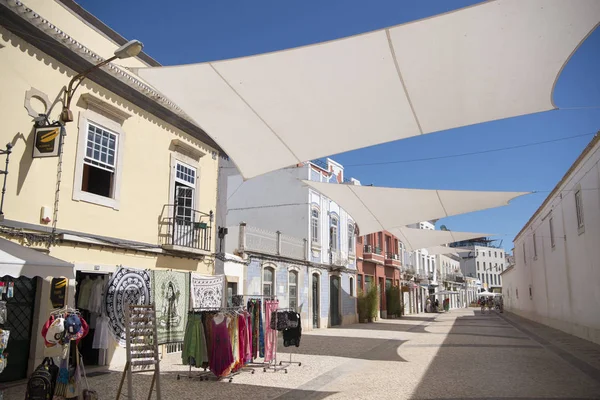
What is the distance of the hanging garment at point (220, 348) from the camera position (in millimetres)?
7508

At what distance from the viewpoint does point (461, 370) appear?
8.72 meters

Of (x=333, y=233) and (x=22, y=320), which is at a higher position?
(x=333, y=233)

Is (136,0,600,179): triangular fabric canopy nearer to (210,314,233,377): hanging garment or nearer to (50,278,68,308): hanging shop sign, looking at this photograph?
(210,314,233,377): hanging garment

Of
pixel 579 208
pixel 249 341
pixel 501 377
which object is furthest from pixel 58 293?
pixel 579 208

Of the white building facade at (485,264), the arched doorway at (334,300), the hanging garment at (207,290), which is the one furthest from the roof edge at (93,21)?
the white building facade at (485,264)

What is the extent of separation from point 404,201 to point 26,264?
30.3ft

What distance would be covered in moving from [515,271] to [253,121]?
32.8 metres

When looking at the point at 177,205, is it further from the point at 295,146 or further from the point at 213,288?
the point at 295,146

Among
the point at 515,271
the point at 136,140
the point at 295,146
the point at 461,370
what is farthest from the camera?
the point at 515,271

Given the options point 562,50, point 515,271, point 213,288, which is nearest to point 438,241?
point 213,288

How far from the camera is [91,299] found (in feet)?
29.1

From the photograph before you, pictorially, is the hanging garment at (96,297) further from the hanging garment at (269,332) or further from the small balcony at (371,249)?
the small balcony at (371,249)

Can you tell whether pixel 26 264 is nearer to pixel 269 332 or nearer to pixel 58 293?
pixel 58 293

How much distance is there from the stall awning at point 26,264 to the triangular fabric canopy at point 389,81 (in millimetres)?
2547
